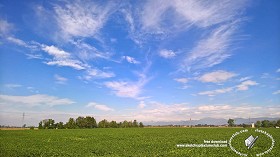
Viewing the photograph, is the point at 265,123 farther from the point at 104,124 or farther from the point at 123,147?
the point at 123,147

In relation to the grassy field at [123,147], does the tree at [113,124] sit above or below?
above

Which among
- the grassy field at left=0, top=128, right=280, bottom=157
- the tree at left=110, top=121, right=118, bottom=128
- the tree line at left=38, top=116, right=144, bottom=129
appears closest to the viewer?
the grassy field at left=0, top=128, right=280, bottom=157

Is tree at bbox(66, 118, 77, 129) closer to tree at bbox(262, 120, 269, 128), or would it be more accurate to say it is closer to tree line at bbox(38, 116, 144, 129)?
tree line at bbox(38, 116, 144, 129)

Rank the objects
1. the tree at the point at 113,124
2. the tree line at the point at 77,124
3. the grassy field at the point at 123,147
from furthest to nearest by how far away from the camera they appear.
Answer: the tree at the point at 113,124 → the tree line at the point at 77,124 → the grassy field at the point at 123,147

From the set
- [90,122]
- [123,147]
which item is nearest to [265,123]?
[90,122]

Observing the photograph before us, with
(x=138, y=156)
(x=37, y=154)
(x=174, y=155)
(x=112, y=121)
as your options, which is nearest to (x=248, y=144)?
(x=174, y=155)

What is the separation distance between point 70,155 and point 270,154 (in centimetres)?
1973

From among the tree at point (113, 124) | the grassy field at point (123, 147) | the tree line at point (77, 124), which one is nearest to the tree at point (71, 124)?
the tree line at point (77, 124)

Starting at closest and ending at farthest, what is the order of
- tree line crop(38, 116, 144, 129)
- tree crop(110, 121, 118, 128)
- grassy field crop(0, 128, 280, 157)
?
grassy field crop(0, 128, 280, 157) < tree line crop(38, 116, 144, 129) < tree crop(110, 121, 118, 128)

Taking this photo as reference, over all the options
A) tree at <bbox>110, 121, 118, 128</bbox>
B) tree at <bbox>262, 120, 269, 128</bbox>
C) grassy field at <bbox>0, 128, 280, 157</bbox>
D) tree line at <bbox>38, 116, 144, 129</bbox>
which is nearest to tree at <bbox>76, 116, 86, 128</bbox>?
tree line at <bbox>38, 116, 144, 129</bbox>

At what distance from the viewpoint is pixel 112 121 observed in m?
198

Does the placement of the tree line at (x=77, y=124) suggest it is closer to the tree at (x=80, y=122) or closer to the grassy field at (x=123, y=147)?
the tree at (x=80, y=122)

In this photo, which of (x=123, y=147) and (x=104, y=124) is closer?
(x=123, y=147)

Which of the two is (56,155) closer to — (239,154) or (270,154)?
(239,154)
